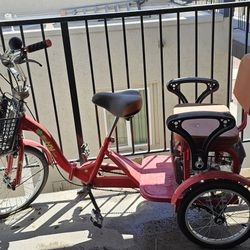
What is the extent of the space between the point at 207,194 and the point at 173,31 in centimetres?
349

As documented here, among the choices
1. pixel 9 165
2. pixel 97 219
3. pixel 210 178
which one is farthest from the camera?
pixel 9 165

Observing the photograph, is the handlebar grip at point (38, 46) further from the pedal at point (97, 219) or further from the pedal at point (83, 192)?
the pedal at point (97, 219)

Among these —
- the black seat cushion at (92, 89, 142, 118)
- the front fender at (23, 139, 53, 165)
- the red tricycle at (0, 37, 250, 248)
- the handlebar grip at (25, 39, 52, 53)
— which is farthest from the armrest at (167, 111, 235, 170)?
the front fender at (23, 139, 53, 165)

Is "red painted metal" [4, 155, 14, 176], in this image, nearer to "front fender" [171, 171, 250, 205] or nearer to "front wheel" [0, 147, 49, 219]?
"front wheel" [0, 147, 49, 219]

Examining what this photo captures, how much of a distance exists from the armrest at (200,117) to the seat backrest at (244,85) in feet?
0.97

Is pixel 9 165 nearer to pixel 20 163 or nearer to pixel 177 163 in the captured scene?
pixel 20 163

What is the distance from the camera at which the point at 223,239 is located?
6.41 ft

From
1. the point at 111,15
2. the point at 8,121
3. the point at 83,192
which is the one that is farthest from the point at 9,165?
the point at 111,15

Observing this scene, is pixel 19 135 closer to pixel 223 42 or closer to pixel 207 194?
pixel 207 194

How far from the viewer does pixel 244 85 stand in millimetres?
1967

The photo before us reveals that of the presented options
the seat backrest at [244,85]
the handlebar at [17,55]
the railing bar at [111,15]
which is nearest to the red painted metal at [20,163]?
the handlebar at [17,55]

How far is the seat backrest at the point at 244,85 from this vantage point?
1914mm

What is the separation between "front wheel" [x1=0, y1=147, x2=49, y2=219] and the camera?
229 centimetres

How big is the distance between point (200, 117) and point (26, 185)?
129 centimetres
